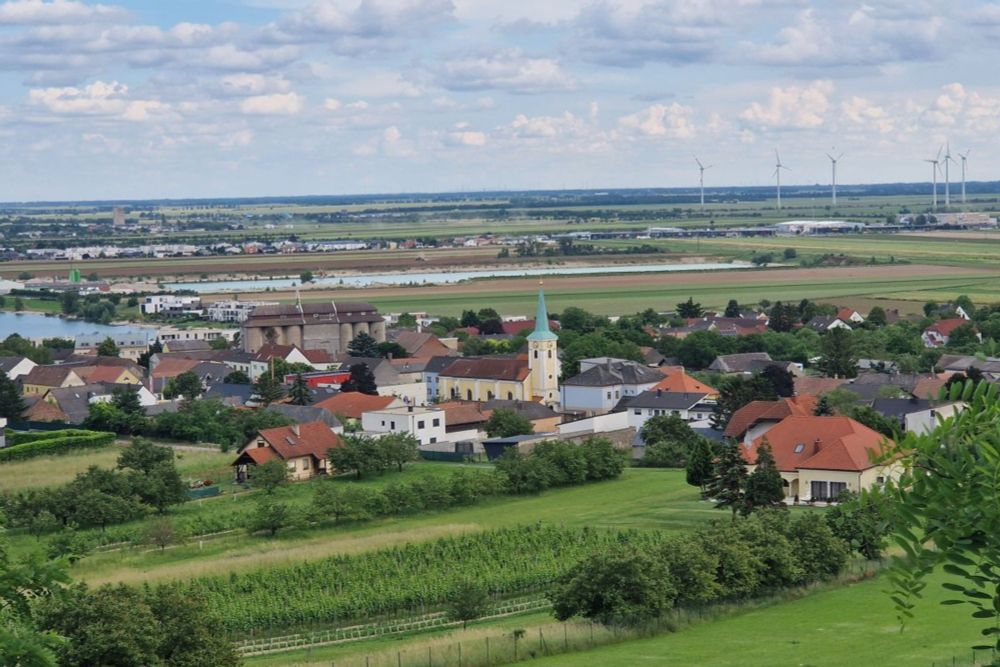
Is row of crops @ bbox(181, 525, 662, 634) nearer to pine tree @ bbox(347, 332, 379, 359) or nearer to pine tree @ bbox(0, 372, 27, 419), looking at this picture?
pine tree @ bbox(0, 372, 27, 419)

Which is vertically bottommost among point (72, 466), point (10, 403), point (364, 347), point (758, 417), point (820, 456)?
point (72, 466)

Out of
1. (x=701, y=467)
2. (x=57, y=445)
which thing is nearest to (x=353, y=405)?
(x=57, y=445)

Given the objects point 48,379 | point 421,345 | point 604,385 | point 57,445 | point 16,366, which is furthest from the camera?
point 421,345

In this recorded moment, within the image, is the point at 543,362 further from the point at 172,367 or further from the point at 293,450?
the point at 293,450

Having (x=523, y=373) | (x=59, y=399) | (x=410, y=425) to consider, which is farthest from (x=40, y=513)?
(x=523, y=373)

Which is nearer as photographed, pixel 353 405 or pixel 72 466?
pixel 72 466

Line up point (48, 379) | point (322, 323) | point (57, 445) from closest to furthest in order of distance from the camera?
point (57, 445)
point (48, 379)
point (322, 323)

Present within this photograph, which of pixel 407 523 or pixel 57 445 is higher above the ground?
pixel 57 445

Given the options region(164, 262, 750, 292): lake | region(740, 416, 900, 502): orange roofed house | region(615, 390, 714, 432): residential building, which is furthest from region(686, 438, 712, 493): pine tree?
region(164, 262, 750, 292): lake
